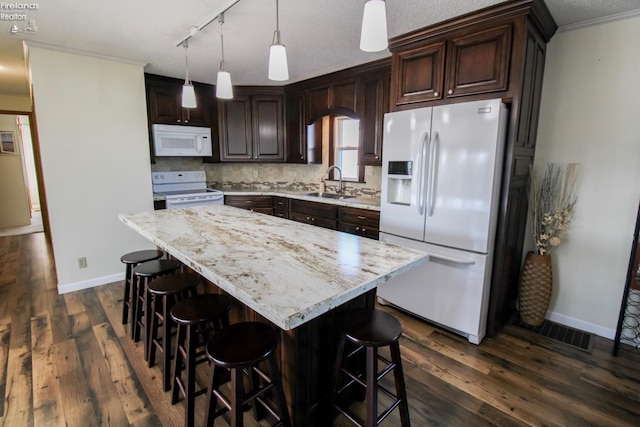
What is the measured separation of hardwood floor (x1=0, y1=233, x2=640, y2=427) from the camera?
1.71m

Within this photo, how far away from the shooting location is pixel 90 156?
3.27 meters

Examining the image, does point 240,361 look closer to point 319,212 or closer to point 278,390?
point 278,390

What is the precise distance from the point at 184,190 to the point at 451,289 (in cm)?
356

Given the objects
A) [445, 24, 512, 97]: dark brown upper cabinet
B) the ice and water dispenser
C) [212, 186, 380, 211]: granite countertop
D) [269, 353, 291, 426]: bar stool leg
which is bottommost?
[269, 353, 291, 426]: bar stool leg

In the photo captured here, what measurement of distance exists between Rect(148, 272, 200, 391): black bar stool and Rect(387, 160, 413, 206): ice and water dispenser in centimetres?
168

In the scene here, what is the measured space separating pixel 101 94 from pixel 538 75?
157 inches

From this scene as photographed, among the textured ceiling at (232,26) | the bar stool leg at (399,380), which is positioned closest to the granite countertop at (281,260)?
the bar stool leg at (399,380)

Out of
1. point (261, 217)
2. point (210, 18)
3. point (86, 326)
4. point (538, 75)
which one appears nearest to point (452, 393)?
point (261, 217)

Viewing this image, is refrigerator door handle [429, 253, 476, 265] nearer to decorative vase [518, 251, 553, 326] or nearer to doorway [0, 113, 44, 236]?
decorative vase [518, 251, 553, 326]

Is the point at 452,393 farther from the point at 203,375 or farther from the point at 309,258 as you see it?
the point at 203,375

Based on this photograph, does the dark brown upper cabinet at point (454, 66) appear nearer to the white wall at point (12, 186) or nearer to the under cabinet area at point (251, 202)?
the under cabinet area at point (251, 202)

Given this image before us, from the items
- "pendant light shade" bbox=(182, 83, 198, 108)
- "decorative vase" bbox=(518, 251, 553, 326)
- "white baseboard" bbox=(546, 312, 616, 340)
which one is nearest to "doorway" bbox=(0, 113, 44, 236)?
"pendant light shade" bbox=(182, 83, 198, 108)

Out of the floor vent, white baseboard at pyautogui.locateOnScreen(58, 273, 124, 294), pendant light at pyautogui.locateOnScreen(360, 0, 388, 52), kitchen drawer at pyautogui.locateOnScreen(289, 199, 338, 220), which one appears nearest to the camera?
pendant light at pyautogui.locateOnScreen(360, 0, 388, 52)

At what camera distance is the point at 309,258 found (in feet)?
5.03
